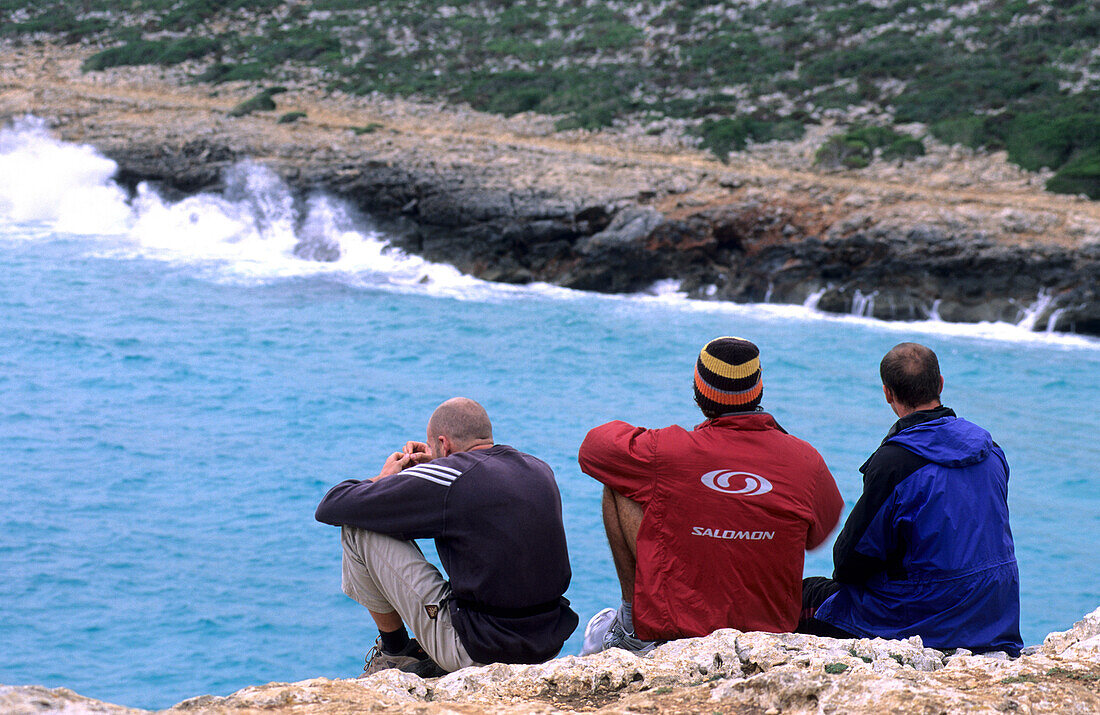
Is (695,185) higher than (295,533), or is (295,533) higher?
(695,185)

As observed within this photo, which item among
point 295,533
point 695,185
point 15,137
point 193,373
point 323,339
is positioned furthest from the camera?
point 15,137

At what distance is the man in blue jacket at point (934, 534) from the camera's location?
3416 millimetres

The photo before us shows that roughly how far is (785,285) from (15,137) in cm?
2230

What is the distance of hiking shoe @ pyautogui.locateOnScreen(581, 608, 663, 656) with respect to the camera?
11.8ft

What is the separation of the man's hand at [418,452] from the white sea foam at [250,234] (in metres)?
14.2

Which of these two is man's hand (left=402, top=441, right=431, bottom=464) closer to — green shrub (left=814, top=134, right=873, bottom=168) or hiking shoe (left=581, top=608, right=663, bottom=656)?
hiking shoe (left=581, top=608, right=663, bottom=656)

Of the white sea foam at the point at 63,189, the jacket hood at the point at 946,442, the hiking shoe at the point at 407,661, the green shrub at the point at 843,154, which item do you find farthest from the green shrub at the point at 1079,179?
the white sea foam at the point at 63,189

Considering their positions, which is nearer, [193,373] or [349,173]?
[193,373]

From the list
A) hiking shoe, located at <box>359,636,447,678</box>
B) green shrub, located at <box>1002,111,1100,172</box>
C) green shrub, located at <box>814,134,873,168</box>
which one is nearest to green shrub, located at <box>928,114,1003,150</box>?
green shrub, located at <box>1002,111,1100,172</box>

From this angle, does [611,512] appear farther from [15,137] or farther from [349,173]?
[15,137]

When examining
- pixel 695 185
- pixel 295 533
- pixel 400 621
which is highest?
pixel 695 185

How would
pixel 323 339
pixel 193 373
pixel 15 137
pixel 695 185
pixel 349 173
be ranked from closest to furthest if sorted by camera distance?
pixel 193 373 < pixel 323 339 < pixel 695 185 < pixel 349 173 < pixel 15 137

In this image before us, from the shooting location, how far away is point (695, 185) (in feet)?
66.5

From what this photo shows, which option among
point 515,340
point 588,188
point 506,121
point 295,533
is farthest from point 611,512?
point 506,121
